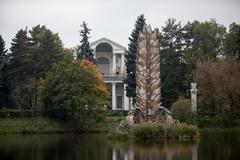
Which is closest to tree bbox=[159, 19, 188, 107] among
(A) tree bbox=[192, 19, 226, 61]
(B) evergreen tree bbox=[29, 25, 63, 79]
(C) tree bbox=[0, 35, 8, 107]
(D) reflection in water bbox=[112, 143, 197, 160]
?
(A) tree bbox=[192, 19, 226, 61]

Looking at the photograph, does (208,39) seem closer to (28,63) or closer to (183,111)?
(183,111)

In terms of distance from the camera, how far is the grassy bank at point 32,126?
60625 millimetres

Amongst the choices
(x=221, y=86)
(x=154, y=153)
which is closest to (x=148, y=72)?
(x=221, y=86)

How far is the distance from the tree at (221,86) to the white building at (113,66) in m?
20.4

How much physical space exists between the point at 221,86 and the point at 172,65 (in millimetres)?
11528

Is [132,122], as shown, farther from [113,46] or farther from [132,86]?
[113,46]

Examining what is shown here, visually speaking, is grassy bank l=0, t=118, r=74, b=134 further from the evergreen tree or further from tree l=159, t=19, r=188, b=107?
tree l=159, t=19, r=188, b=107

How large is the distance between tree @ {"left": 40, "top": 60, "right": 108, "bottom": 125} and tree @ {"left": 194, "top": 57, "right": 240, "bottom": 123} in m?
11.7

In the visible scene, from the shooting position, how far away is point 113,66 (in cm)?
8881

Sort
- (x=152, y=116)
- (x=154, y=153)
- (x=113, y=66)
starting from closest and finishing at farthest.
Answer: (x=154, y=153) → (x=152, y=116) → (x=113, y=66)

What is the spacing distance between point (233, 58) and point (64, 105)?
66.3ft

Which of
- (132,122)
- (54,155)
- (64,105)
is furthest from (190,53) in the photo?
(54,155)

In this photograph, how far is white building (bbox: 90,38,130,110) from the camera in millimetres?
82938

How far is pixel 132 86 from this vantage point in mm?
71938
